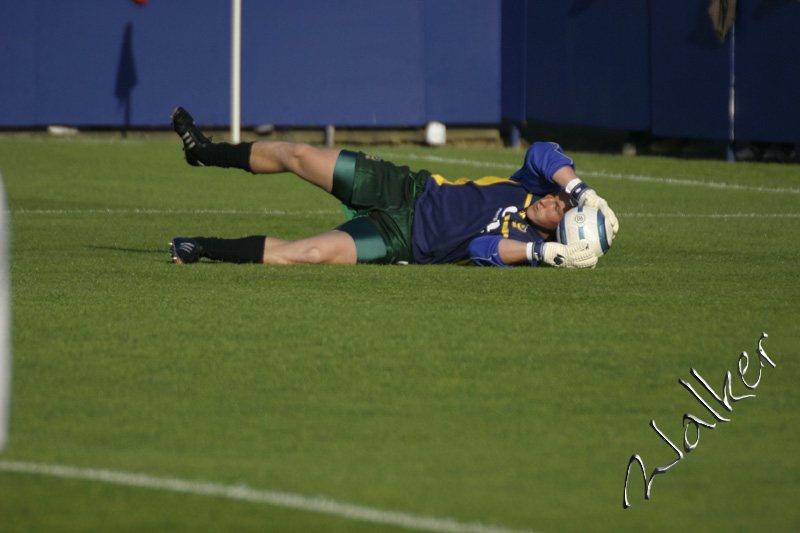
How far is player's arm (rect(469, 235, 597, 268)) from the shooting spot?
6723 mm

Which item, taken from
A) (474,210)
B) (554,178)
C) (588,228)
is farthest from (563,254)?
(474,210)

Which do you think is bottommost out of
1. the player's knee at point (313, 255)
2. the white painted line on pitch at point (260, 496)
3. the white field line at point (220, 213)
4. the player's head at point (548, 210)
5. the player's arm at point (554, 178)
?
the white painted line on pitch at point (260, 496)

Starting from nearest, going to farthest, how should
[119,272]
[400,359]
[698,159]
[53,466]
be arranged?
[53,466]
[400,359]
[119,272]
[698,159]

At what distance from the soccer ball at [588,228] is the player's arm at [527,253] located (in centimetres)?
4

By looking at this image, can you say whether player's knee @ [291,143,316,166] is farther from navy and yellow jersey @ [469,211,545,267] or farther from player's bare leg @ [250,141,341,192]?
navy and yellow jersey @ [469,211,545,267]

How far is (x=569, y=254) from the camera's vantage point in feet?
22.1

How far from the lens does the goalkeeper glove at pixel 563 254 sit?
671 centimetres

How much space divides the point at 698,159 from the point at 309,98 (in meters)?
5.55

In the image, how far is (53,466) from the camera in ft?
10.7

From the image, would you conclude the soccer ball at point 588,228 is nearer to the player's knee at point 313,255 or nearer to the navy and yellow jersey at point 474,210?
the navy and yellow jersey at point 474,210

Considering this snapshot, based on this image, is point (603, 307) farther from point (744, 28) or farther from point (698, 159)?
point (698, 159)

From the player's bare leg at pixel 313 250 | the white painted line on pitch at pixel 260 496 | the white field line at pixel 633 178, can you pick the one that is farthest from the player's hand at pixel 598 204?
the white field line at pixel 633 178

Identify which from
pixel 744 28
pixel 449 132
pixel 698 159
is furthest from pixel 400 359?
pixel 449 132

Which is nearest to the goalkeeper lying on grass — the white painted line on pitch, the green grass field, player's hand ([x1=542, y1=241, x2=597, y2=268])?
player's hand ([x1=542, y1=241, x2=597, y2=268])
